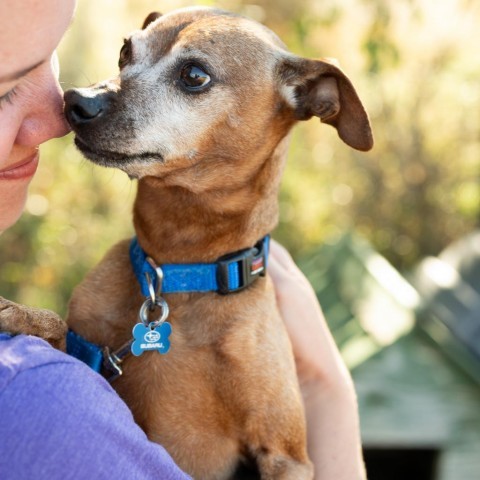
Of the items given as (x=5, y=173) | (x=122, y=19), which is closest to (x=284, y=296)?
(x=5, y=173)

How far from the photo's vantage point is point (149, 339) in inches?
91.0

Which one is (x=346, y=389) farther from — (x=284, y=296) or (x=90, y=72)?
(x=90, y=72)

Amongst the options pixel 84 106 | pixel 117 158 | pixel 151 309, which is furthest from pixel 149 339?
pixel 84 106

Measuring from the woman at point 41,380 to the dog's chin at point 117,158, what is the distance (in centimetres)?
18

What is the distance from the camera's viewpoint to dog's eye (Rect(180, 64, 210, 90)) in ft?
8.30

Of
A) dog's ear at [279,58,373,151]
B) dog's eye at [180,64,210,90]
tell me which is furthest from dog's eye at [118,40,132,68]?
dog's ear at [279,58,373,151]

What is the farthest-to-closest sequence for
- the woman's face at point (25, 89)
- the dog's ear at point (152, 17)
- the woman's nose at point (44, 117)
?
the dog's ear at point (152, 17), the woman's nose at point (44, 117), the woman's face at point (25, 89)

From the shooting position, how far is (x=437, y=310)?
17.0 feet

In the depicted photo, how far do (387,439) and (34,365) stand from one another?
274 centimetres

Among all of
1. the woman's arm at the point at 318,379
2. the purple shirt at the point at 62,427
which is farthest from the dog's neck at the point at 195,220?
the purple shirt at the point at 62,427

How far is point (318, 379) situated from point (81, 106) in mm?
1327

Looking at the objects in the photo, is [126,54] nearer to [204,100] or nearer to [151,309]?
[204,100]

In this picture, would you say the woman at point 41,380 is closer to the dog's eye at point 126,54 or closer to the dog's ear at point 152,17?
the dog's eye at point 126,54

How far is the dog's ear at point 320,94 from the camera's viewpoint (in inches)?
105
